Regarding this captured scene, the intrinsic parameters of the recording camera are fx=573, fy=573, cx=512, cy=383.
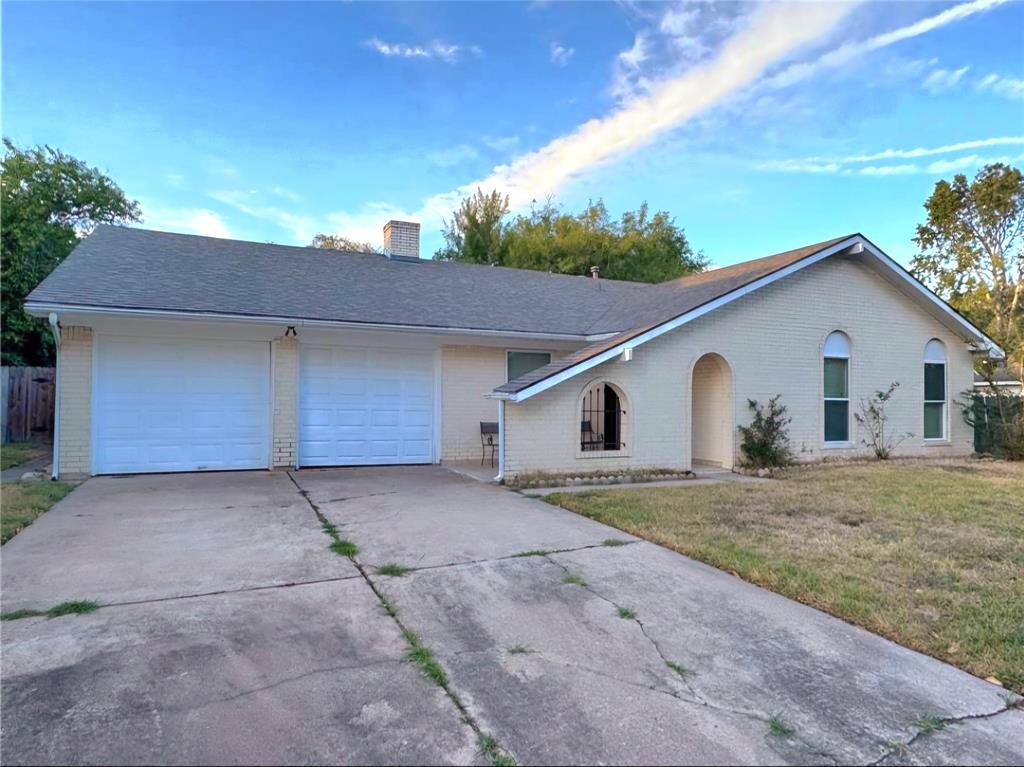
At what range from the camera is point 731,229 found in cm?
2423

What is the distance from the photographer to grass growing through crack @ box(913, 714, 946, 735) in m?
2.69

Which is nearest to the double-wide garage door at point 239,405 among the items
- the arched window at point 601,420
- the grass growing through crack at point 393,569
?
the arched window at point 601,420

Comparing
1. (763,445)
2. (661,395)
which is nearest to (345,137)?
(661,395)

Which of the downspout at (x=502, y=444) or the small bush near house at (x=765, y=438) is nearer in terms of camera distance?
the downspout at (x=502, y=444)

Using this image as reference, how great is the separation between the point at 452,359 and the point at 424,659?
29.7 feet

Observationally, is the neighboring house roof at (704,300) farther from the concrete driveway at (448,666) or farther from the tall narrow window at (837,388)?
the concrete driveway at (448,666)

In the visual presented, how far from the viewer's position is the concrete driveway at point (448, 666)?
2475 millimetres

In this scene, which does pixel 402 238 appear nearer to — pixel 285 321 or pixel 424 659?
pixel 285 321

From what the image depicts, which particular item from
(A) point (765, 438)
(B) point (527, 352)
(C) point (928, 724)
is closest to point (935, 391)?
(A) point (765, 438)

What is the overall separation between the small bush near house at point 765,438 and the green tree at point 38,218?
67.3 feet

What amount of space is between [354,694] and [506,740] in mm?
825

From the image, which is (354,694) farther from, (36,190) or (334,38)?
(36,190)

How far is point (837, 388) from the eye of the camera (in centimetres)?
1277

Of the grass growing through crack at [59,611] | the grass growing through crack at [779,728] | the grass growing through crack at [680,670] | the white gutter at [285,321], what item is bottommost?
the grass growing through crack at [779,728]
